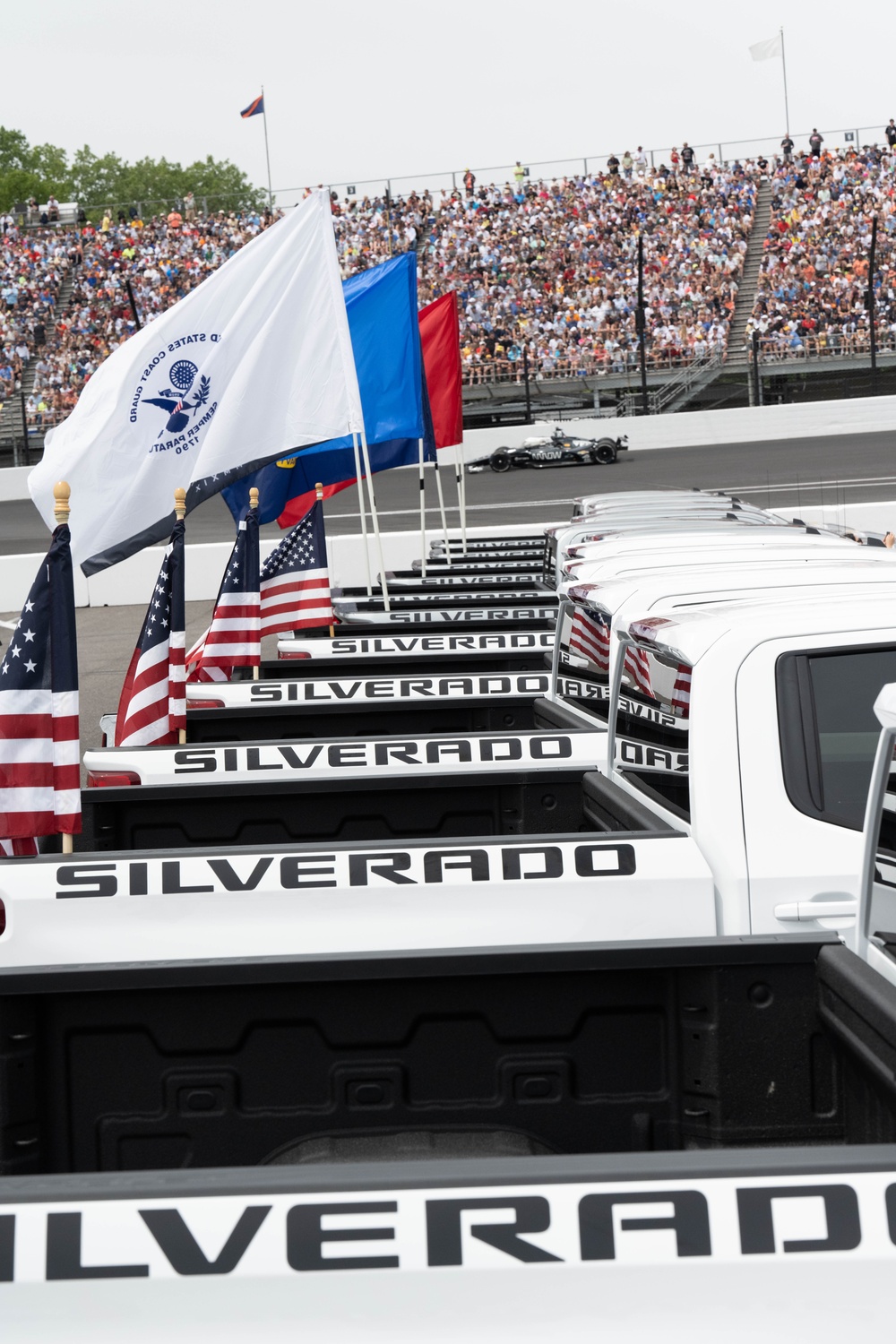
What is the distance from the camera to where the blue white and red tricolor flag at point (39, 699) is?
4.93 meters

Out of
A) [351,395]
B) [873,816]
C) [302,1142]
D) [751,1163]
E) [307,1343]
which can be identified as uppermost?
[351,395]

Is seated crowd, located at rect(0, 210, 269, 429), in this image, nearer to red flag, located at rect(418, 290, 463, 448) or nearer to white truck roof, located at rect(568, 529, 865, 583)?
red flag, located at rect(418, 290, 463, 448)

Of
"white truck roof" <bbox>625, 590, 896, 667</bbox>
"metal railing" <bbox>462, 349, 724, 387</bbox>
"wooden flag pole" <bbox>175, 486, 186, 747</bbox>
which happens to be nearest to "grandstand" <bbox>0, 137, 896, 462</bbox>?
"metal railing" <bbox>462, 349, 724, 387</bbox>

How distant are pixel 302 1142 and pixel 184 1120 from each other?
0.72 ft

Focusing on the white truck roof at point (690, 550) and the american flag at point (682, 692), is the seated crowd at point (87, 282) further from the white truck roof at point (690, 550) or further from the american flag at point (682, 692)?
the american flag at point (682, 692)

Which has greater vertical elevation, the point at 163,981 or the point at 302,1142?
the point at 163,981

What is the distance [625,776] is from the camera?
179 inches

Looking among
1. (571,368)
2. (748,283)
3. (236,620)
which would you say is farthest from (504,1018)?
(748,283)

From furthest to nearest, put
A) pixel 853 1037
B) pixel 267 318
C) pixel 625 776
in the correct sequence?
1. pixel 267 318
2. pixel 625 776
3. pixel 853 1037

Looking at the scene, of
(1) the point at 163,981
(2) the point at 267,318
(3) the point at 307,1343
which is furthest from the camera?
(2) the point at 267,318

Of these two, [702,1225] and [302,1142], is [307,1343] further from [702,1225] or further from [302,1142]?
[302,1142]

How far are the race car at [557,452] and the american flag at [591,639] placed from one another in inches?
1265

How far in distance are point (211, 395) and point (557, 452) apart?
30.3 meters

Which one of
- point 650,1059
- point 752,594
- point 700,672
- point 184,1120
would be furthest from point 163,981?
point 752,594
